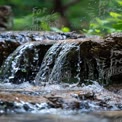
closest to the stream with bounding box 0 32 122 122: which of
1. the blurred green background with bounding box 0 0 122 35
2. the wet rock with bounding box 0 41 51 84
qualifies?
the wet rock with bounding box 0 41 51 84

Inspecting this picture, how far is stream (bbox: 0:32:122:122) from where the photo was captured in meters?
3.73

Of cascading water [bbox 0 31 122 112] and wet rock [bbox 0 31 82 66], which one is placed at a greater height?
wet rock [bbox 0 31 82 66]

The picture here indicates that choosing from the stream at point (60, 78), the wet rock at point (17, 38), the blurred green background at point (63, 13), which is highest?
the blurred green background at point (63, 13)

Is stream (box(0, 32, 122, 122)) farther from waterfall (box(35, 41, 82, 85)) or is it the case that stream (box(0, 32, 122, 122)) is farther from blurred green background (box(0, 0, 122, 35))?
blurred green background (box(0, 0, 122, 35))

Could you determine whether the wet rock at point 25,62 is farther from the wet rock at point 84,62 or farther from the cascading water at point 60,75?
the wet rock at point 84,62

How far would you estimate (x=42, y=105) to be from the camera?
154 inches

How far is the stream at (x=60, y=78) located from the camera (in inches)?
147

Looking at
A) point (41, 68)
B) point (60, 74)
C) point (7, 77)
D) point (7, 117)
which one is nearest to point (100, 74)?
point (60, 74)

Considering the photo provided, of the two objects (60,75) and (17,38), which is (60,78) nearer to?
(60,75)

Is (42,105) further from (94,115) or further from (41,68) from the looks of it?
(41,68)

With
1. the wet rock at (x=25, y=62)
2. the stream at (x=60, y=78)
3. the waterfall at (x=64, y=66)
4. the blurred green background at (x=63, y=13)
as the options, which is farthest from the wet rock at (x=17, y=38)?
the blurred green background at (x=63, y=13)

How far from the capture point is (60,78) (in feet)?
19.9

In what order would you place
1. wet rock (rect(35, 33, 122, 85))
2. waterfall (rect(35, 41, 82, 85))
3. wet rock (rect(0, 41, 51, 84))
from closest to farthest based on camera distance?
wet rock (rect(35, 33, 122, 85))
waterfall (rect(35, 41, 82, 85))
wet rock (rect(0, 41, 51, 84))

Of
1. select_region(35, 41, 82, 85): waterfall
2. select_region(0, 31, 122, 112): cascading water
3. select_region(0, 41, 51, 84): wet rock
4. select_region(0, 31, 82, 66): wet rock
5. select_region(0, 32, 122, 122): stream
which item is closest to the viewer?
select_region(0, 32, 122, 122): stream
